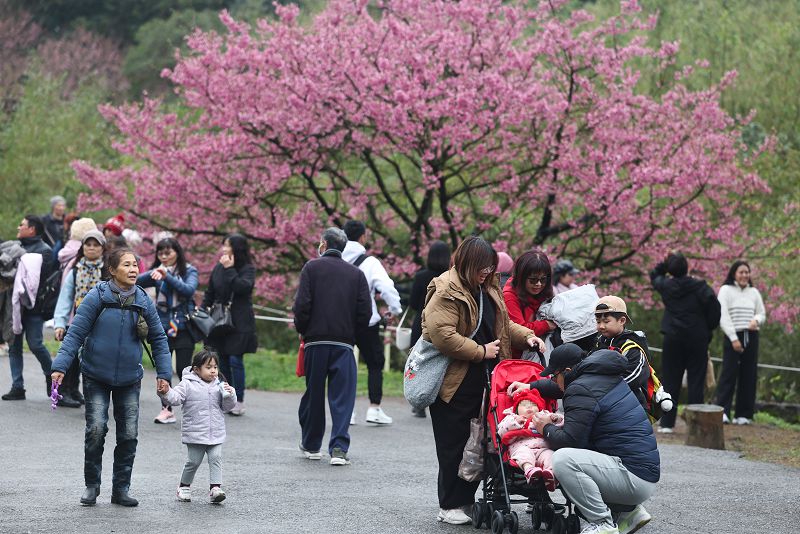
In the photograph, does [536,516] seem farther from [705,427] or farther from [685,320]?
[685,320]

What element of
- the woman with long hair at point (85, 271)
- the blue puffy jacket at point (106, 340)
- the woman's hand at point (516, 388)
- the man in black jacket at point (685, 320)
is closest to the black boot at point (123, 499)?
the blue puffy jacket at point (106, 340)

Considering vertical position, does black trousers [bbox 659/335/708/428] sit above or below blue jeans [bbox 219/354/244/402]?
above

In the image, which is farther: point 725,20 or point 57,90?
point 57,90

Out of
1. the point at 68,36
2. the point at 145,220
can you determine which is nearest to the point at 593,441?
the point at 145,220

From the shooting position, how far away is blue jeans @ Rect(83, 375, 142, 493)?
755 centimetres

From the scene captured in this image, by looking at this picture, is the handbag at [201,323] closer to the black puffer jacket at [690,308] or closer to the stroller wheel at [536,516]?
the black puffer jacket at [690,308]

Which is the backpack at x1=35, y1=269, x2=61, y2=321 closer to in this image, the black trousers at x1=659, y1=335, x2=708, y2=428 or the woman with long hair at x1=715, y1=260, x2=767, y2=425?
the black trousers at x1=659, y1=335, x2=708, y2=428

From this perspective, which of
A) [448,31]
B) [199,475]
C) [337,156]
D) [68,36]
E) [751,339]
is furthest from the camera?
[68,36]

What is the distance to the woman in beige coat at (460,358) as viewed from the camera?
7180 mm

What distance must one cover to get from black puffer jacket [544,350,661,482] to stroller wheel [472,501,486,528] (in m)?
0.71

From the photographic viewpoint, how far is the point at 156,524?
7020 mm

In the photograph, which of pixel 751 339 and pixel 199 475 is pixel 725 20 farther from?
pixel 199 475

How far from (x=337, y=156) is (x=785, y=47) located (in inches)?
390

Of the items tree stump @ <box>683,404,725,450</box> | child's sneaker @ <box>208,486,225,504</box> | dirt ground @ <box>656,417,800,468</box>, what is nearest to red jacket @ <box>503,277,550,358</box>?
child's sneaker @ <box>208,486,225,504</box>
